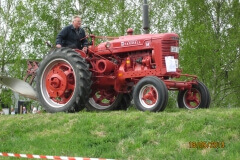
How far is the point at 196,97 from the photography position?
9547 millimetres

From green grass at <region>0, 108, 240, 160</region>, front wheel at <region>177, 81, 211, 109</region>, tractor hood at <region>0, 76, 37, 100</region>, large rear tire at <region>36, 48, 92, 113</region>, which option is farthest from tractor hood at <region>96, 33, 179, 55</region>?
green grass at <region>0, 108, 240, 160</region>

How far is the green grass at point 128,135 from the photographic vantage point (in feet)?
19.3

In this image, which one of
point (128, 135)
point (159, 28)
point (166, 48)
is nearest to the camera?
point (128, 135)

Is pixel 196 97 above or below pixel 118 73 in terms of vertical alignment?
below

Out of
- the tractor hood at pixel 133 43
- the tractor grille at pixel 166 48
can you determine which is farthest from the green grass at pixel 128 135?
the tractor hood at pixel 133 43

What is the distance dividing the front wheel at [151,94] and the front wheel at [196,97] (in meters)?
1.37

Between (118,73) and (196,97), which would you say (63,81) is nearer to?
(118,73)

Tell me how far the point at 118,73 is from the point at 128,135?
290 centimetres

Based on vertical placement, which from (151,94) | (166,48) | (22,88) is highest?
(166,48)

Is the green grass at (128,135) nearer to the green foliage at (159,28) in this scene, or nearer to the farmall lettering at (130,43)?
the farmall lettering at (130,43)

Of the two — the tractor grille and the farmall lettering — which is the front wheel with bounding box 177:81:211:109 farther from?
the farmall lettering

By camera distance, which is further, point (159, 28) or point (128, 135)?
point (159, 28)

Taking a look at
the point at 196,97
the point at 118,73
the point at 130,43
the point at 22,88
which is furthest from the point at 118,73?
the point at 22,88

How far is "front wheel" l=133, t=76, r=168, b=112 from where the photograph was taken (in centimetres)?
810
